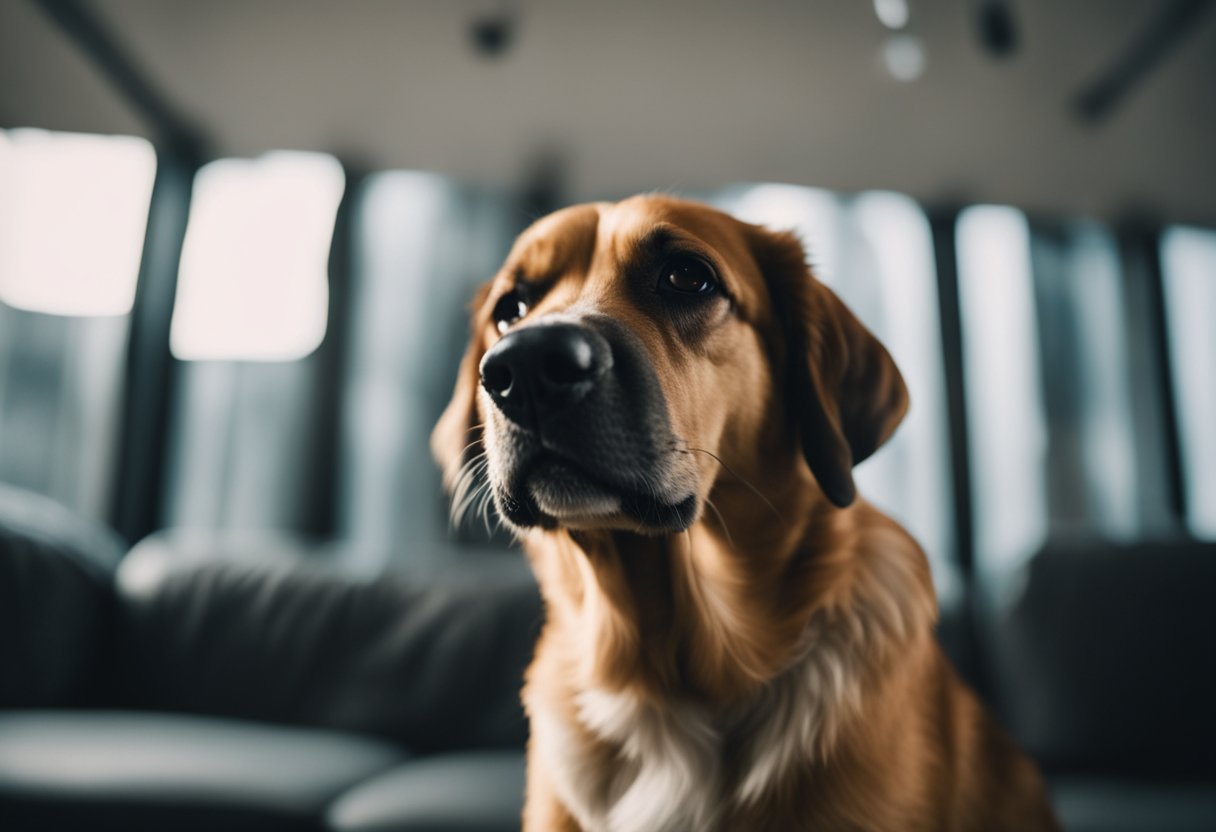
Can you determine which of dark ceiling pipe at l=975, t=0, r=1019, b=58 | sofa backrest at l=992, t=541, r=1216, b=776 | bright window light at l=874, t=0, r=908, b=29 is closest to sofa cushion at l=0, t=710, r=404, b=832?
sofa backrest at l=992, t=541, r=1216, b=776

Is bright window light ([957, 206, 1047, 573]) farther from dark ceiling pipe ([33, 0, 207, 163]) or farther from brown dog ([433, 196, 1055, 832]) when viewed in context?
dark ceiling pipe ([33, 0, 207, 163])

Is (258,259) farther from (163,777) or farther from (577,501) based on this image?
(577,501)

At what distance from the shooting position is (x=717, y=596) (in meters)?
1.12

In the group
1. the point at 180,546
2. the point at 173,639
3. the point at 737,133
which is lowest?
the point at 173,639

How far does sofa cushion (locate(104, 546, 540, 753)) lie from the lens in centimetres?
238

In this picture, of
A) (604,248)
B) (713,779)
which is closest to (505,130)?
(604,248)

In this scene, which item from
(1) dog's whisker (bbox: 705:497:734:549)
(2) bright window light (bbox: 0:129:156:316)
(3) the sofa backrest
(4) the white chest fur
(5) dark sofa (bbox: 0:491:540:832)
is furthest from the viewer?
(2) bright window light (bbox: 0:129:156:316)

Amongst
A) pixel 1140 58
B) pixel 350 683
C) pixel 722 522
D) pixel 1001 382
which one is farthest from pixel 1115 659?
pixel 1140 58

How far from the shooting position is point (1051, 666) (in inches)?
83.8

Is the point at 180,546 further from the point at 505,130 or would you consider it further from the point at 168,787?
the point at 505,130

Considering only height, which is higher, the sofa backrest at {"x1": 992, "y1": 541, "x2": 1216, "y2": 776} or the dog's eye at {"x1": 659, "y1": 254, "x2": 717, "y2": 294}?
the dog's eye at {"x1": 659, "y1": 254, "x2": 717, "y2": 294}

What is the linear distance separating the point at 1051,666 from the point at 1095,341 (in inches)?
116

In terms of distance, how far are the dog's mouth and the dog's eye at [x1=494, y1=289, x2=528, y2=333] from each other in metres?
0.41

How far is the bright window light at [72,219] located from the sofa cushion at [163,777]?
7.41 feet
